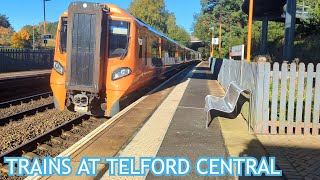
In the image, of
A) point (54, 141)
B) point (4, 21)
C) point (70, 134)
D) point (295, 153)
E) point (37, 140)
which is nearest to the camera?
point (295, 153)

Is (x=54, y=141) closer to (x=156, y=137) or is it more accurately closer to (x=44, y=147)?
(x=44, y=147)

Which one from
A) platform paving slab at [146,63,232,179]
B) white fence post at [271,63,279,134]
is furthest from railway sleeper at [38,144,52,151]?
white fence post at [271,63,279,134]

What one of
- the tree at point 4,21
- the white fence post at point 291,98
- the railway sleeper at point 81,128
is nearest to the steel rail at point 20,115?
the railway sleeper at point 81,128

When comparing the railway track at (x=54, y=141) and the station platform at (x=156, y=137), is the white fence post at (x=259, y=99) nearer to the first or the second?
the station platform at (x=156, y=137)

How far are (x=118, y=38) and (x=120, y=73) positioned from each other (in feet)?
3.27

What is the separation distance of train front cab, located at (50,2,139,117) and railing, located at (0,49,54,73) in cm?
2273

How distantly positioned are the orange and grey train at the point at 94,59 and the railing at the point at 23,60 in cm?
2273

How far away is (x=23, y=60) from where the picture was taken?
34.4m

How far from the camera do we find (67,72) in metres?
9.38

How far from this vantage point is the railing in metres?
30.9

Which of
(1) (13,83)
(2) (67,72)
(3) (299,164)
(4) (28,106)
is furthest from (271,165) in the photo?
(1) (13,83)

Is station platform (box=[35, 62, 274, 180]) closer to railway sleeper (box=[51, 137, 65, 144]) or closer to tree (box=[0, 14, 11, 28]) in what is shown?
railway sleeper (box=[51, 137, 65, 144])

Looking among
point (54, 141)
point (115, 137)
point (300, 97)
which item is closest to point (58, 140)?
point (54, 141)

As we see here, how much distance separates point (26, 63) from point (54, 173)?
32.1 m
